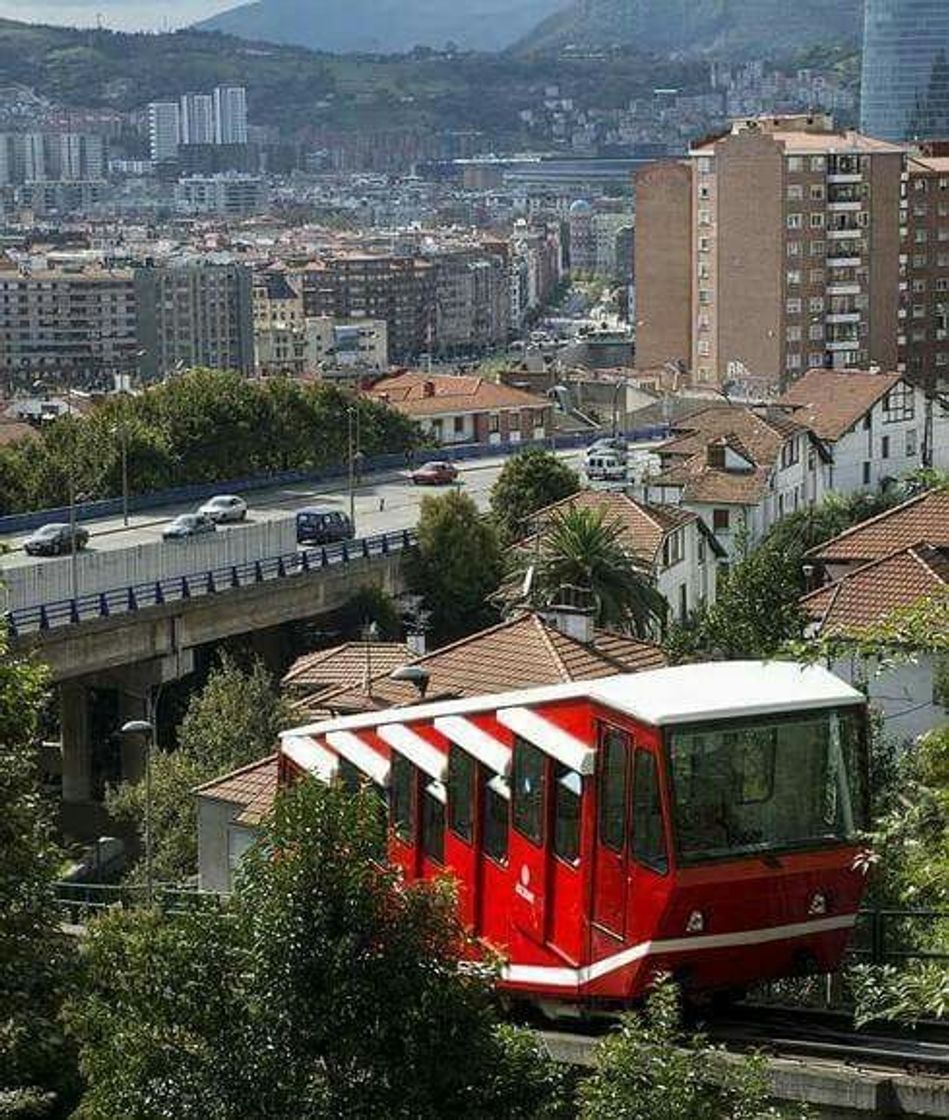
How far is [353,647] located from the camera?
125 feet

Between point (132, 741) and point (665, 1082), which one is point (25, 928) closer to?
point (665, 1082)

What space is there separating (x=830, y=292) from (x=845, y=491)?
35039 mm

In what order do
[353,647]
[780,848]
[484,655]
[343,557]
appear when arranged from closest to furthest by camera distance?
[780,848], [484,655], [353,647], [343,557]

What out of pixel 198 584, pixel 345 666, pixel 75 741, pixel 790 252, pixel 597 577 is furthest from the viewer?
pixel 790 252

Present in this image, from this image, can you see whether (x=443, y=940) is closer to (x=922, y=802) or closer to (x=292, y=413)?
(x=922, y=802)

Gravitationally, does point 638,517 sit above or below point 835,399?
above

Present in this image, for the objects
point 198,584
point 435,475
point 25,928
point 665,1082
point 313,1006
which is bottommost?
point 435,475

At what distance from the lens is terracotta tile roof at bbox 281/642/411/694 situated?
115 feet

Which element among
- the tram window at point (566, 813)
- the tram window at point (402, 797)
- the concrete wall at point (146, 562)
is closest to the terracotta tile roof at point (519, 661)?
the tram window at point (402, 797)

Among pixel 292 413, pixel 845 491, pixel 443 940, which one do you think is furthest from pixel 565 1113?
pixel 292 413

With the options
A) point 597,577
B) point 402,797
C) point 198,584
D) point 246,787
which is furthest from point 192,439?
point 402,797

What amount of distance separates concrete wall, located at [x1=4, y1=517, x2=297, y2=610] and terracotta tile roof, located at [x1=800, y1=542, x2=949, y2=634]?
18050 millimetres

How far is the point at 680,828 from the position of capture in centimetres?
1294

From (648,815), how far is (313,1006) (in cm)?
278
